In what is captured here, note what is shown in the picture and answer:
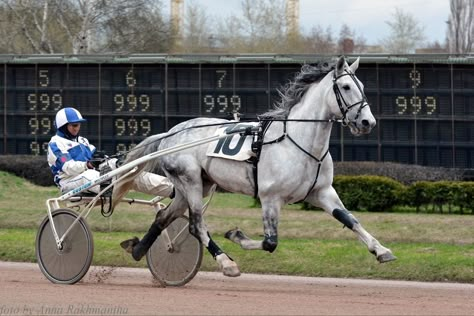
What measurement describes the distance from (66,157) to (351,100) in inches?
111

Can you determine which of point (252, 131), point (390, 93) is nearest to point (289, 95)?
point (252, 131)

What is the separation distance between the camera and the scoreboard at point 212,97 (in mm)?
17641

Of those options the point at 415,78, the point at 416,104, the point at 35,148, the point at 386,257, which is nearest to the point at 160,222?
the point at 386,257

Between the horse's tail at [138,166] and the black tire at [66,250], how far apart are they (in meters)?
0.46

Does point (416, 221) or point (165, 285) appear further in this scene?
point (416, 221)

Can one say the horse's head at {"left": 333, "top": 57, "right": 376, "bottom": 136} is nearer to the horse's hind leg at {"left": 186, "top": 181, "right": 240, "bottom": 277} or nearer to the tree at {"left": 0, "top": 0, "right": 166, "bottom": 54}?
the horse's hind leg at {"left": 186, "top": 181, "right": 240, "bottom": 277}

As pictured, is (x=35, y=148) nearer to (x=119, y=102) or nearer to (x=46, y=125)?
(x=46, y=125)

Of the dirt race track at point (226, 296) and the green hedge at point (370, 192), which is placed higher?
the green hedge at point (370, 192)

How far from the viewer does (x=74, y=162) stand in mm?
10242

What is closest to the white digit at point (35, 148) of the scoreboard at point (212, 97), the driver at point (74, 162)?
the scoreboard at point (212, 97)

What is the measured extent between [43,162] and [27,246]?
637cm

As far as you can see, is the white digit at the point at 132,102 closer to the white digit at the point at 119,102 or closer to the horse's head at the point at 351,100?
the white digit at the point at 119,102

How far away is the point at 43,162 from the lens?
766 inches

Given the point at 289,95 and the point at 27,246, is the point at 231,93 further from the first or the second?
the point at 289,95
